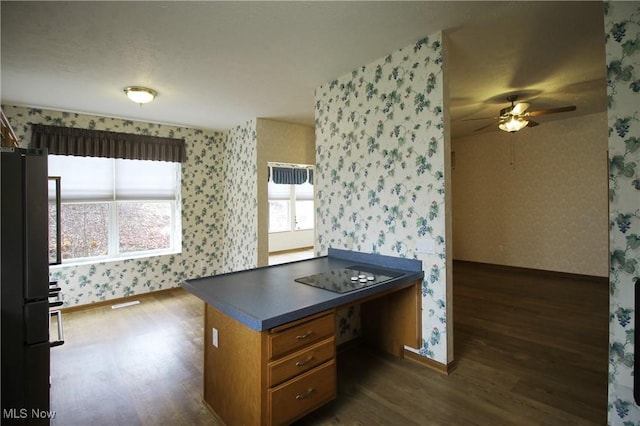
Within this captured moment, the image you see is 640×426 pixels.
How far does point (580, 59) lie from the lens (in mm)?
2760

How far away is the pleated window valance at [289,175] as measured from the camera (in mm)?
7117

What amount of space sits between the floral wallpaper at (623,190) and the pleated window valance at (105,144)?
193 inches

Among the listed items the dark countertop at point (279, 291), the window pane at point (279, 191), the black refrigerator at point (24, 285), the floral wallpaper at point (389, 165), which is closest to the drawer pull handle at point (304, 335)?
the dark countertop at point (279, 291)

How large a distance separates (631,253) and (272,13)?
7.85ft

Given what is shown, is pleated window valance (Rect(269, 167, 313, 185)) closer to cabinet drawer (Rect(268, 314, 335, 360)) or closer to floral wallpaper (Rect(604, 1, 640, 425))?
cabinet drawer (Rect(268, 314, 335, 360))

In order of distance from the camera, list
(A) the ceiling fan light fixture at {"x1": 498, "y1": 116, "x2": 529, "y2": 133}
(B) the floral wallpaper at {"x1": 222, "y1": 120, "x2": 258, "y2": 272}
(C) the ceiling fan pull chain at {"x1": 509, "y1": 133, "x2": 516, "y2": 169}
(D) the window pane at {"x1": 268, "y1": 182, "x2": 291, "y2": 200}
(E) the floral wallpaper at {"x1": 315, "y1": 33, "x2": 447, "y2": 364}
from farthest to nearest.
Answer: (D) the window pane at {"x1": 268, "y1": 182, "x2": 291, "y2": 200} < (C) the ceiling fan pull chain at {"x1": 509, "y1": 133, "x2": 516, "y2": 169} < (B) the floral wallpaper at {"x1": 222, "y1": 120, "x2": 258, "y2": 272} < (A) the ceiling fan light fixture at {"x1": 498, "y1": 116, "x2": 529, "y2": 133} < (E) the floral wallpaper at {"x1": 315, "y1": 33, "x2": 447, "y2": 364}

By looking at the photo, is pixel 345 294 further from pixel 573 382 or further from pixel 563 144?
Result: pixel 563 144

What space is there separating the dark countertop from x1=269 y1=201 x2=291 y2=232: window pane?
494 cm

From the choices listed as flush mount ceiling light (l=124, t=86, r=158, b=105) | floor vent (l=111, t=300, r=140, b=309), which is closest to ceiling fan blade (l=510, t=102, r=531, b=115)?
flush mount ceiling light (l=124, t=86, r=158, b=105)

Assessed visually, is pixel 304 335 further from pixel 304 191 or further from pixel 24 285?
pixel 304 191

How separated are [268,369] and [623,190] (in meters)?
1.96


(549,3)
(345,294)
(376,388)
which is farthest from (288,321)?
(549,3)

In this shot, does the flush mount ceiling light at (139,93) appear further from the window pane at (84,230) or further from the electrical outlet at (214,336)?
the electrical outlet at (214,336)

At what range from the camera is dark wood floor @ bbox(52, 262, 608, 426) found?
1.94 metres
